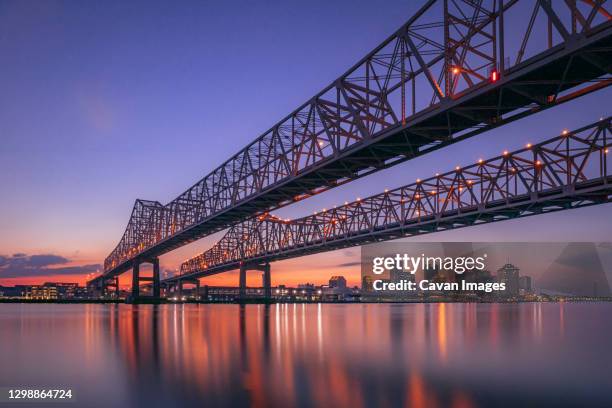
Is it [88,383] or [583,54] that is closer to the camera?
[88,383]

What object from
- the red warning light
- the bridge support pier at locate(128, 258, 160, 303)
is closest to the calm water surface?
the red warning light

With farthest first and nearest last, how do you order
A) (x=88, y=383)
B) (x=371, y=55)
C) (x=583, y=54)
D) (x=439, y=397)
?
1. (x=371, y=55)
2. (x=583, y=54)
3. (x=88, y=383)
4. (x=439, y=397)

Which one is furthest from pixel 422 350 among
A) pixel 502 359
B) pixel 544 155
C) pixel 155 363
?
pixel 544 155

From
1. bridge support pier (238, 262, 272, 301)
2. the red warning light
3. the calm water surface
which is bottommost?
bridge support pier (238, 262, 272, 301)

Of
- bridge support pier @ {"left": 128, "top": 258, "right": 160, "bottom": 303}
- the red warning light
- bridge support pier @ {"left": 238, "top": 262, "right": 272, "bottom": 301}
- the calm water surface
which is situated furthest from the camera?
bridge support pier @ {"left": 238, "top": 262, "right": 272, "bottom": 301}

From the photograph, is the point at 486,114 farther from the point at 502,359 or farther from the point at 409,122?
the point at 502,359

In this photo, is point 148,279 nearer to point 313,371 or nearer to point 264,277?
point 264,277

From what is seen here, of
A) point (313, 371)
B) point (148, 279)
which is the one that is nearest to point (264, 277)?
point (148, 279)

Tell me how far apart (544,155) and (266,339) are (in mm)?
42164

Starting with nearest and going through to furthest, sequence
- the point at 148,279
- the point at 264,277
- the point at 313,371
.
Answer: the point at 313,371 < the point at 148,279 < the point at 264,277

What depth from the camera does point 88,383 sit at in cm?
1689

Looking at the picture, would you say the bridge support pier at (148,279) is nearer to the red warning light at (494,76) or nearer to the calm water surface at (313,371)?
the calm water surface at (313,371)

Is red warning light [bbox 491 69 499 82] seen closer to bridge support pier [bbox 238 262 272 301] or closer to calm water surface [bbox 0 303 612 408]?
calm water surface [bbox 0 303 612 408]

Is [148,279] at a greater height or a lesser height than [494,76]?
lesser
